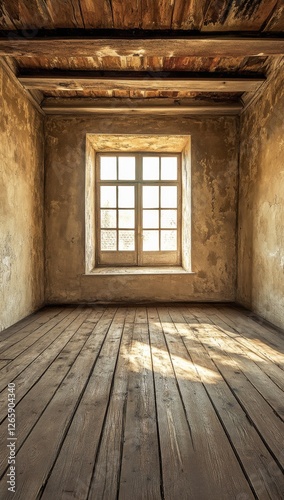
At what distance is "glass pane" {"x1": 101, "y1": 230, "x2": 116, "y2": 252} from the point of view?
4.88m

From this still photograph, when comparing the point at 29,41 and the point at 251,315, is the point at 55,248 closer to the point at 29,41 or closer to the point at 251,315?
the point at 29,41

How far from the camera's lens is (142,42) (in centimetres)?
262

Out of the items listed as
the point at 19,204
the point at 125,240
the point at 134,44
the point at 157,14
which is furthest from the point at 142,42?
the point at 125,240

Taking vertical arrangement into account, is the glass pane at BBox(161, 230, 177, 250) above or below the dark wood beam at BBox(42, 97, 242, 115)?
below

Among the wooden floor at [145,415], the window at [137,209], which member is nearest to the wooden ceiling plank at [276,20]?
the window at [137,209]

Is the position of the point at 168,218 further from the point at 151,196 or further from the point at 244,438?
the point at 244,438

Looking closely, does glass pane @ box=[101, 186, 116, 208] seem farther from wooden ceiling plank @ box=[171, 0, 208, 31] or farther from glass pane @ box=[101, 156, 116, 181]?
wooden ceiling plank @ box=[171, 0, 208, 31]

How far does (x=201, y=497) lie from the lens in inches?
39.3

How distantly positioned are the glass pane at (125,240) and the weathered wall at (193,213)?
0.70 meters

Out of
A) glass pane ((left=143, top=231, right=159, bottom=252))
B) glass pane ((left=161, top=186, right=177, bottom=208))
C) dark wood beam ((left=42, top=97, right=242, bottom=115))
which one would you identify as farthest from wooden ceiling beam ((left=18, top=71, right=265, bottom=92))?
glass pane ((left=143, top=231, right=159, bottom=252))

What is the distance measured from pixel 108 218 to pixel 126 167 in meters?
0.90

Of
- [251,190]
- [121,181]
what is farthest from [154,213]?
[251,190]

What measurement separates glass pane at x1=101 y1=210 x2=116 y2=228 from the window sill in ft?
2.38

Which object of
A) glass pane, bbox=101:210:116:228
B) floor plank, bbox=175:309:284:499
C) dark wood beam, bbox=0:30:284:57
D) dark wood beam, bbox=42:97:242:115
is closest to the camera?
floor plank, bbox=175:309:284:499
